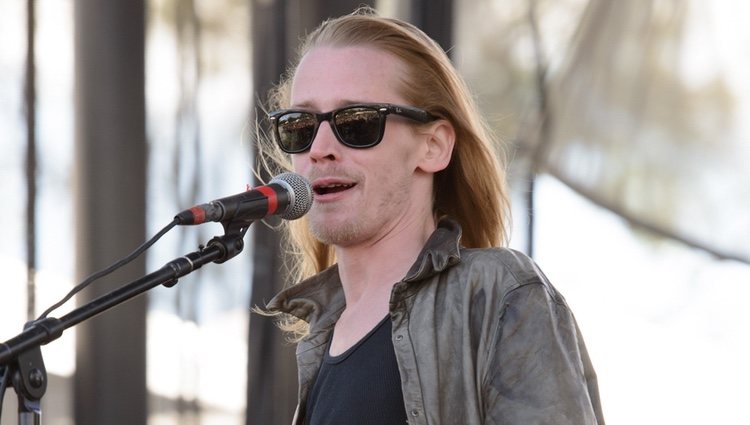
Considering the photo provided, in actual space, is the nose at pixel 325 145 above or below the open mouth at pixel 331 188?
above

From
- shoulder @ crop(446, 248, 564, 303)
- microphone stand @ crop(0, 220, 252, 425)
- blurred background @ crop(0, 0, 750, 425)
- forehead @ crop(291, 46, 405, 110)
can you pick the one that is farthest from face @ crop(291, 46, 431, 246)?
blurred background @ crop(0, 0, 750, 425)

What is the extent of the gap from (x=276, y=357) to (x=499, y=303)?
2.11m

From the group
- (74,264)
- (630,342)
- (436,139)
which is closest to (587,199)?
(630,342)

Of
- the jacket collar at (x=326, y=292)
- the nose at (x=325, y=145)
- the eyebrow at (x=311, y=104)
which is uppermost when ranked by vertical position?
the eyebrow at (x=311, y=104)

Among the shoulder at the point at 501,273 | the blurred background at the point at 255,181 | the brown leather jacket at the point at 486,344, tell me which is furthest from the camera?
the blurred background at the point at 255,181

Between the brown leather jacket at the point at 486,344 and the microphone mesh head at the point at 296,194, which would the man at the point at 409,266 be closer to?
the brown leather jacket at the point at 486,344

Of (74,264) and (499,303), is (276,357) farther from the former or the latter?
(499,303)

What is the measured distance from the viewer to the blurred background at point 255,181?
3.34 meters

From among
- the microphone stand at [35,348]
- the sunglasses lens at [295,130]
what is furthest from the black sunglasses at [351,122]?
the microphone stand at [35,348]

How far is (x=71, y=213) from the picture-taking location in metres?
3.50

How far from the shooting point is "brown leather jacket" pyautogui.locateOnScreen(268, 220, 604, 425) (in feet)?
5.71

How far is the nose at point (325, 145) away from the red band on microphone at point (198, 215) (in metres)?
0.45

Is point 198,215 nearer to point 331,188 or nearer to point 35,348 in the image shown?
point 35,348

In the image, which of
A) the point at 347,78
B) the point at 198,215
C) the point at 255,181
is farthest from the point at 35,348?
the point at 255,181
